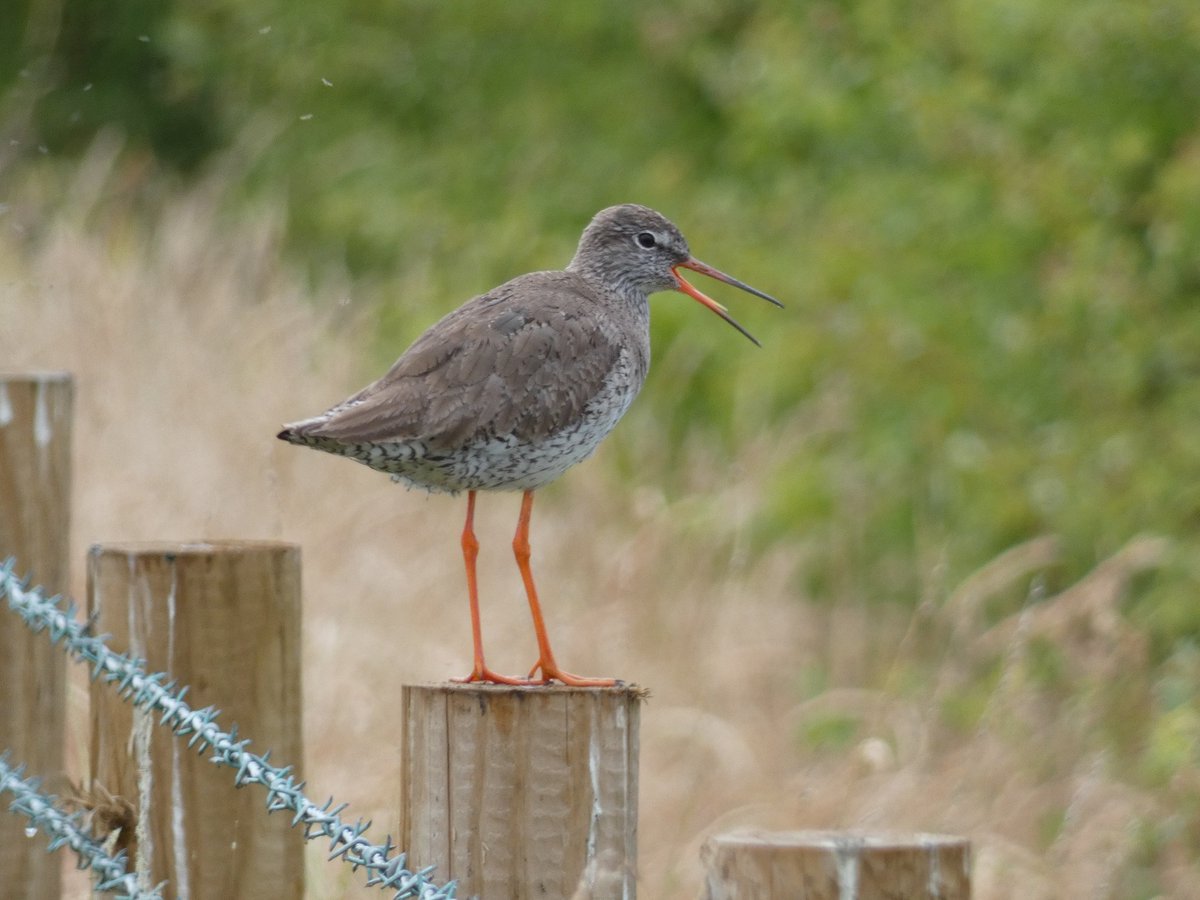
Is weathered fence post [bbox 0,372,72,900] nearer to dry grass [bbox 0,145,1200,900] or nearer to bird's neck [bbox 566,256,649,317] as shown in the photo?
bird's neck [bbox 566,256,649,317]

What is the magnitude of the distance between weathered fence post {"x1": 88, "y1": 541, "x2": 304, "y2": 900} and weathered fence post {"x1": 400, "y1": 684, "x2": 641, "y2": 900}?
614mm

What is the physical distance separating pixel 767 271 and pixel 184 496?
14.1 ft

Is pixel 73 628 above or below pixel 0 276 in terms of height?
below

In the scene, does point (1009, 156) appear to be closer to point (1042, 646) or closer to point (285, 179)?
point (1042, 646)

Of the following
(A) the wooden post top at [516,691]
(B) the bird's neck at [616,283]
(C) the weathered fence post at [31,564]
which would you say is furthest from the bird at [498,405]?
(A) the wooden post top at [516,691]

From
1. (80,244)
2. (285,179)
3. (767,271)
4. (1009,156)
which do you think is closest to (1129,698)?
(1009,156)

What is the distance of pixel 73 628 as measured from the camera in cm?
313

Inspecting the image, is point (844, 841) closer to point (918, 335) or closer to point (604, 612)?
point (604, 612)

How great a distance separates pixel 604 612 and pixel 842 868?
537 centimetres

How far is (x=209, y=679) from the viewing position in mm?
3203

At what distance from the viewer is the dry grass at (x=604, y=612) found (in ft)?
20.0

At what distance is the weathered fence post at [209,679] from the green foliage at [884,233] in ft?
19.0

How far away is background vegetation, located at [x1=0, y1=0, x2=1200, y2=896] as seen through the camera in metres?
7.58

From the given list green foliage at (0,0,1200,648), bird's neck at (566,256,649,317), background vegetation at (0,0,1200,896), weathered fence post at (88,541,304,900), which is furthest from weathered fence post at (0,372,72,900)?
green foliage at (0,0,1200,648)
